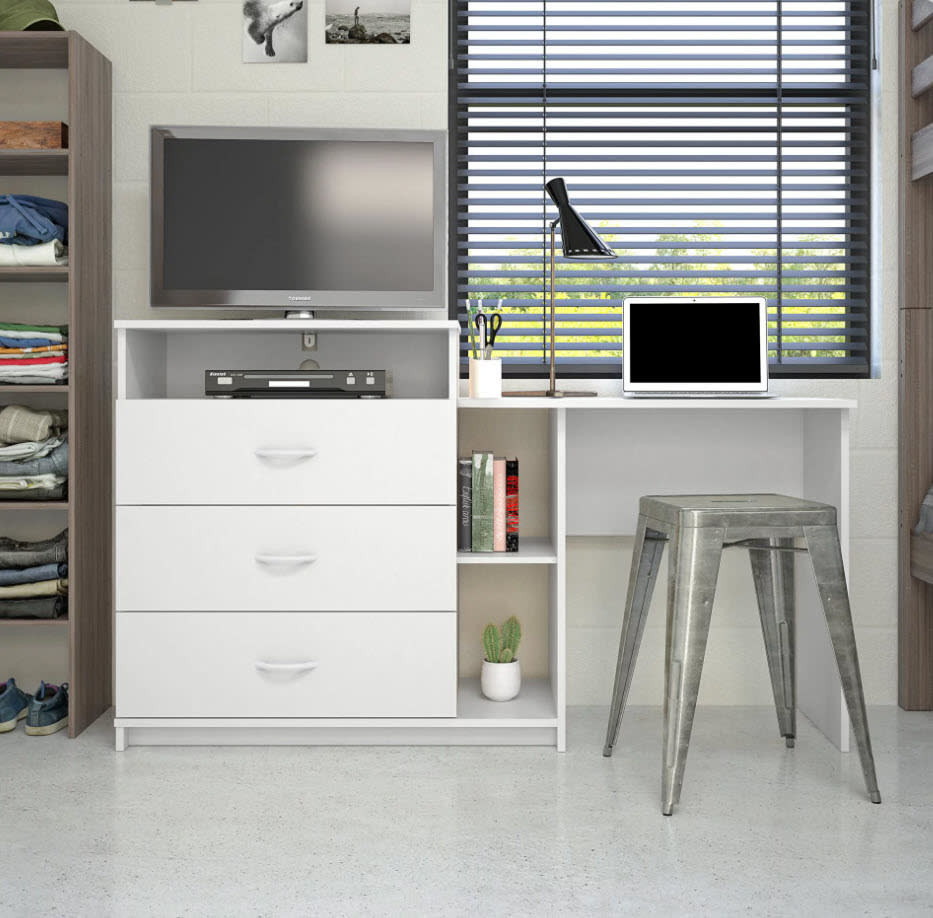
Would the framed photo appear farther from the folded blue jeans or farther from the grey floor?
the grey floor

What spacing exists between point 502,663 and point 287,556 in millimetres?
617

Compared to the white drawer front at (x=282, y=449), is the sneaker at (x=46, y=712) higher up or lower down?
lower down

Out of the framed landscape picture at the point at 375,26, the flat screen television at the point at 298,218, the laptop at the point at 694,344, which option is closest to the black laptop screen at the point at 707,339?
the laptop at the point at 694,344

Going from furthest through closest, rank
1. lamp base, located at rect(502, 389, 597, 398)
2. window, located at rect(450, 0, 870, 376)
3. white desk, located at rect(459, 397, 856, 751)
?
window, located at rect(450, 0, 870, 376) → white desk, located at rect(459, 397, 856, 751) → lamp base, located at rect(502, 389, 597, 398)

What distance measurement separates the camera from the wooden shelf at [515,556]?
2480mm

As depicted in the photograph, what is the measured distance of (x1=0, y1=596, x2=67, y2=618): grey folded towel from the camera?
2602 mm

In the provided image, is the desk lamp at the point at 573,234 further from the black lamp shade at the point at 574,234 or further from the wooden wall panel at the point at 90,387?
the wooden wall panel at the point at 90,387

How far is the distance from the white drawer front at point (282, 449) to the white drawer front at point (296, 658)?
29cm

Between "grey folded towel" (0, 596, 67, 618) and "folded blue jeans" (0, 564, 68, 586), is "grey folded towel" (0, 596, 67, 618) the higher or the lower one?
the lower one

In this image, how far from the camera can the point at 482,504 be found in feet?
8.49

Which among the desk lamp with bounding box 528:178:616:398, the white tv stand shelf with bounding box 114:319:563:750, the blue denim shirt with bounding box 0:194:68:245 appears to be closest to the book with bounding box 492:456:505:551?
the white tv stand shelf with bounding box 114:319:563:750

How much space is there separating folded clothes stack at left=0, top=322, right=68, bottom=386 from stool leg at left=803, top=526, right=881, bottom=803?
1812 millimetres

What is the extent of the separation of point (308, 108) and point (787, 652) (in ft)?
6.25

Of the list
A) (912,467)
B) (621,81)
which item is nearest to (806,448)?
(912,467)
